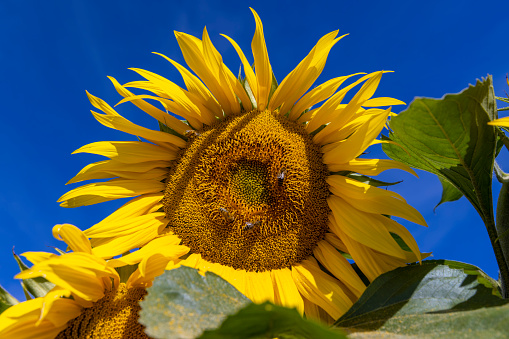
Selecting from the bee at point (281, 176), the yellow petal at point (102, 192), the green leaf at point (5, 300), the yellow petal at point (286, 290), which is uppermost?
the yellow petal at point (102, 192)

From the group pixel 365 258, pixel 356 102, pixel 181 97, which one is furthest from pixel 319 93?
pixel 365 258

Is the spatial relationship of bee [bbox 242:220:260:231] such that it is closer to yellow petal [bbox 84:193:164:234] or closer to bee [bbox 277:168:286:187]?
bee [bbox 277:168:286:187]

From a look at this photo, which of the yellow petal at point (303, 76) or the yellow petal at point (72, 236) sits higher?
the yellow petal at point (303, 76)

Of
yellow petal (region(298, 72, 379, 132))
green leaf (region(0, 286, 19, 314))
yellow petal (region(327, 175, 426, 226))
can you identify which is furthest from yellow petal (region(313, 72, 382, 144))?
green leaf (region(0, 286, 19, 314))

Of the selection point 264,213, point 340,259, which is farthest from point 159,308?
point 340,259

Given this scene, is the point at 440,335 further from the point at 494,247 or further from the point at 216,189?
the point at 216,189

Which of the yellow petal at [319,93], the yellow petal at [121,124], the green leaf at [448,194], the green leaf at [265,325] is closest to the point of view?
the green leaf at [265,325]

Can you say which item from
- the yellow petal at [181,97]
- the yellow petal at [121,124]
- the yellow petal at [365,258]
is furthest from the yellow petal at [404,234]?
the yellow petal at [121,124]

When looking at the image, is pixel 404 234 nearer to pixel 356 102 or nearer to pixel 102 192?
pixel 356 102

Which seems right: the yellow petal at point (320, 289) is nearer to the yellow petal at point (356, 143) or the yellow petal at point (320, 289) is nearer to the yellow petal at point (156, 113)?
the yellow petal at point (356, 143)
